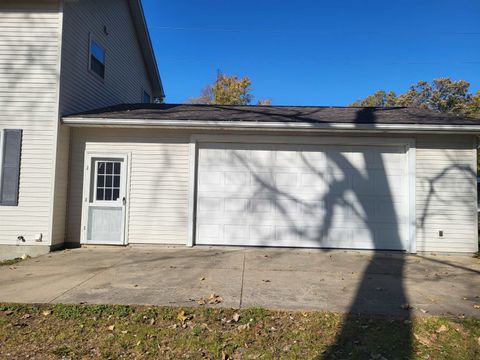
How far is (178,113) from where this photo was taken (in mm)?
9805

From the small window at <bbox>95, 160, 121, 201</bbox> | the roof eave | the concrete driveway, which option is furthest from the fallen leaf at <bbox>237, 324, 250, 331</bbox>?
the roof eave

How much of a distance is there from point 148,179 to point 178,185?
74 centimetres

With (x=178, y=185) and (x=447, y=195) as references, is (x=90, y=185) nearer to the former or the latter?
(x=178, y=185)

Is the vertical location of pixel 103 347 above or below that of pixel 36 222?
below

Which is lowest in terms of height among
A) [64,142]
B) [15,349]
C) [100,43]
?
[15,349]

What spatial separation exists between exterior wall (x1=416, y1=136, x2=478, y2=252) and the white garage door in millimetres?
420

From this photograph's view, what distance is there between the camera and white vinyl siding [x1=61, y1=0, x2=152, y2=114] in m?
9.01

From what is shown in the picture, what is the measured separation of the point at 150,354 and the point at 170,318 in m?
0.78

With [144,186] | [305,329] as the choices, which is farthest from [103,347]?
[144,186]

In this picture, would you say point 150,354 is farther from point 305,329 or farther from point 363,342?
point 363,342

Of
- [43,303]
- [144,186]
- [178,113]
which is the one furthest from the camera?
[178,113]

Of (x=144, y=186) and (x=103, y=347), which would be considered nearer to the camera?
(x=103, y=347)

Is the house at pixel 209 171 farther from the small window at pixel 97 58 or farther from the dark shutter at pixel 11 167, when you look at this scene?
the small window at pixel 97 58

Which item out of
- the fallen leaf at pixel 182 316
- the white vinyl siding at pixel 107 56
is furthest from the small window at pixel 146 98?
the fallen leaf at pixel 182 316
